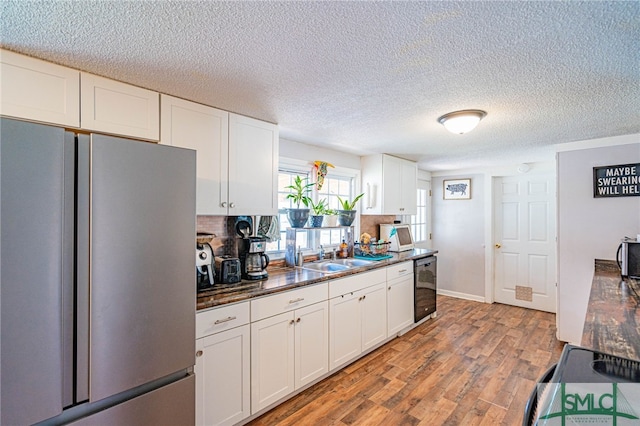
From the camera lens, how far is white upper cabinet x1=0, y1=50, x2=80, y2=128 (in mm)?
1341

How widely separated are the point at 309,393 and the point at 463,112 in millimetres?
2451

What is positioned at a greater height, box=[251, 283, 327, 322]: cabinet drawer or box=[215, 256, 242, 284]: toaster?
box=[215, 256, 242, 284]: toaster

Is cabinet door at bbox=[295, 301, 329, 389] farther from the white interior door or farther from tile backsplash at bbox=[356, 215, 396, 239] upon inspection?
the white interior door

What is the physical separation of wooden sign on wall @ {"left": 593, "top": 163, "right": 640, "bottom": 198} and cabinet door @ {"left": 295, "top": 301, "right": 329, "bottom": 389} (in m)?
2.95

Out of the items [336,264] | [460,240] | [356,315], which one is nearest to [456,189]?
[460,240]

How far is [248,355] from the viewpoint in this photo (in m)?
1.95

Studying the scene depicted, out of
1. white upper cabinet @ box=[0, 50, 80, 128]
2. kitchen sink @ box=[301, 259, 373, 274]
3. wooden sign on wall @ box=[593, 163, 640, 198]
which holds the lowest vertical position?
kitchen sink @ box=[301, 259, 373, 274]

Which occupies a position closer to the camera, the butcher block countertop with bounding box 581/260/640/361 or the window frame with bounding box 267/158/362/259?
the butcher block countertop with bounding box 581/260/640/361

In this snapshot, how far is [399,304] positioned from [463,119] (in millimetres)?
2109

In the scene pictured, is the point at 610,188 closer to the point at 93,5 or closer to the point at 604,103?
the point at 604,103

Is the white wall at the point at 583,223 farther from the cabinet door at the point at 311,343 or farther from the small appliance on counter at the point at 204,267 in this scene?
the small appliance on counter at the point at 204,267

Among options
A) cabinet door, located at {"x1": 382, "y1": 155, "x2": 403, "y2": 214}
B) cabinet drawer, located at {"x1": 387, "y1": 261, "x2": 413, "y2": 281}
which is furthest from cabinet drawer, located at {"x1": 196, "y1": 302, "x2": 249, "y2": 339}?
cabinet door, located at {"x1": 382, "y1": 155, "x2": 403, "y2": 214}

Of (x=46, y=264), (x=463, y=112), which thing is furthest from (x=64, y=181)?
(x=463, y=112)

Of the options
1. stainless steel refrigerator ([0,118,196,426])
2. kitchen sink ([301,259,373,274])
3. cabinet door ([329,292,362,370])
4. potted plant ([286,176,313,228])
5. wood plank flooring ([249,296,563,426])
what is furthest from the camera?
kitchen sink ([301,259,373,274])
